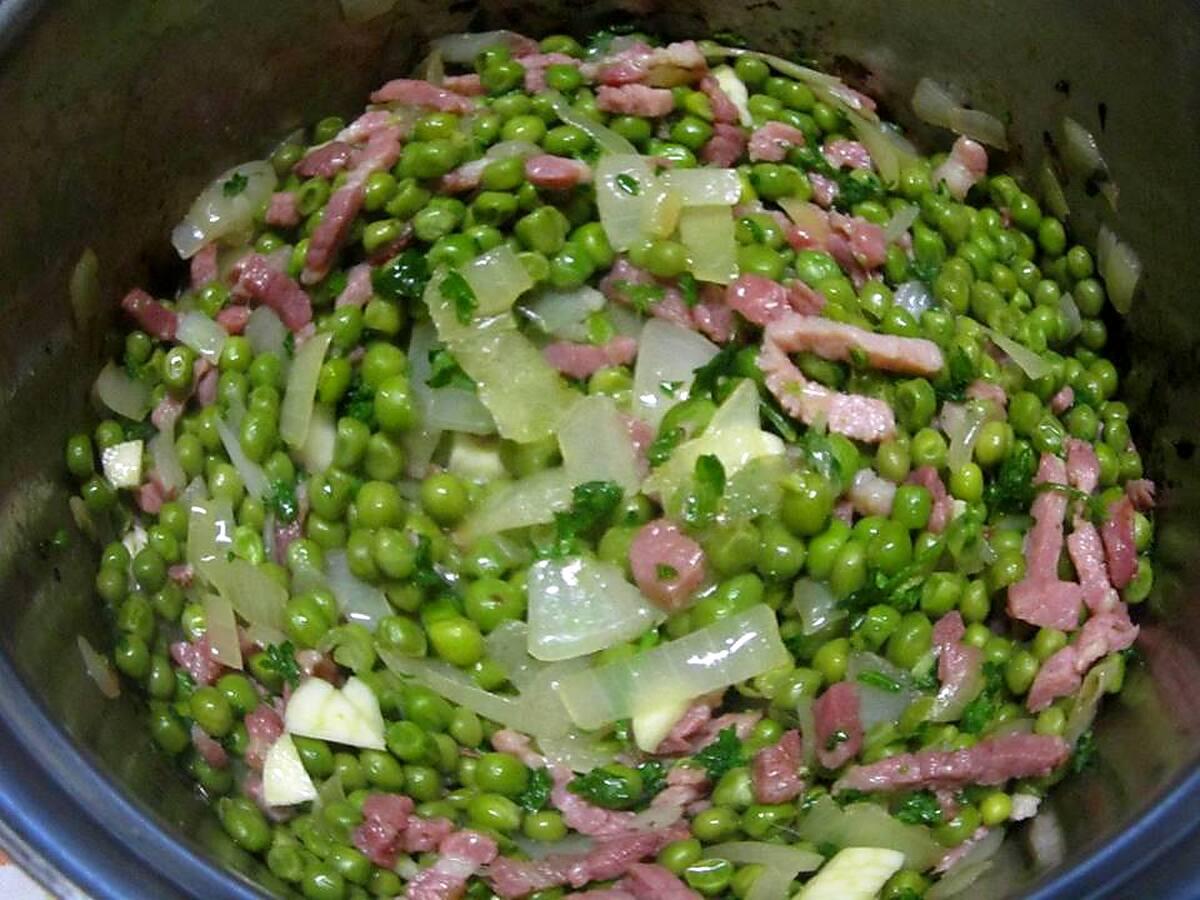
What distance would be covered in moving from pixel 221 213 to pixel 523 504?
47.8 inches

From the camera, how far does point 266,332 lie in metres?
3.19

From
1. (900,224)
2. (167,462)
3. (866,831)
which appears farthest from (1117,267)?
(167,462)

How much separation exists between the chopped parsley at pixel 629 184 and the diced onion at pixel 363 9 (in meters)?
0.86

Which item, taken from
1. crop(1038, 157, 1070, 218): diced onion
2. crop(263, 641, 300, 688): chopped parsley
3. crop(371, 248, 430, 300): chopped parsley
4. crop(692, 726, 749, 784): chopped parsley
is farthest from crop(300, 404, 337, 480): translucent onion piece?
crop(1038, 157, 1070, 218): diced onion

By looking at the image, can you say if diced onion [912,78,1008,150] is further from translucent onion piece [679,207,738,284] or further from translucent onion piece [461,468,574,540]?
translucent onion piece [461,468,574,540]

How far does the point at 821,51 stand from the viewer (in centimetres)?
361

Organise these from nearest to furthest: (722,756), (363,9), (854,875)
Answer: (854,875), (722,756), (363,9)

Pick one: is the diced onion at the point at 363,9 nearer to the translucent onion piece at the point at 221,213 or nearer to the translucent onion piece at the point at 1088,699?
the translucent onion piece at the point at 221,213

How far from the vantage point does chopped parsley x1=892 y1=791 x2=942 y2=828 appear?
104 inches

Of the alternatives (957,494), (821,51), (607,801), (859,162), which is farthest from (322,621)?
(821,51)

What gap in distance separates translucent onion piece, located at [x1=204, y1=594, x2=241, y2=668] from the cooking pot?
0.74 ft

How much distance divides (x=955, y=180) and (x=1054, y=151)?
10.4 inches

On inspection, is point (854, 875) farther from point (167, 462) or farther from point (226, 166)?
point (226, 166)

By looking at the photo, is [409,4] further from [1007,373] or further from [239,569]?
[1007,373]
